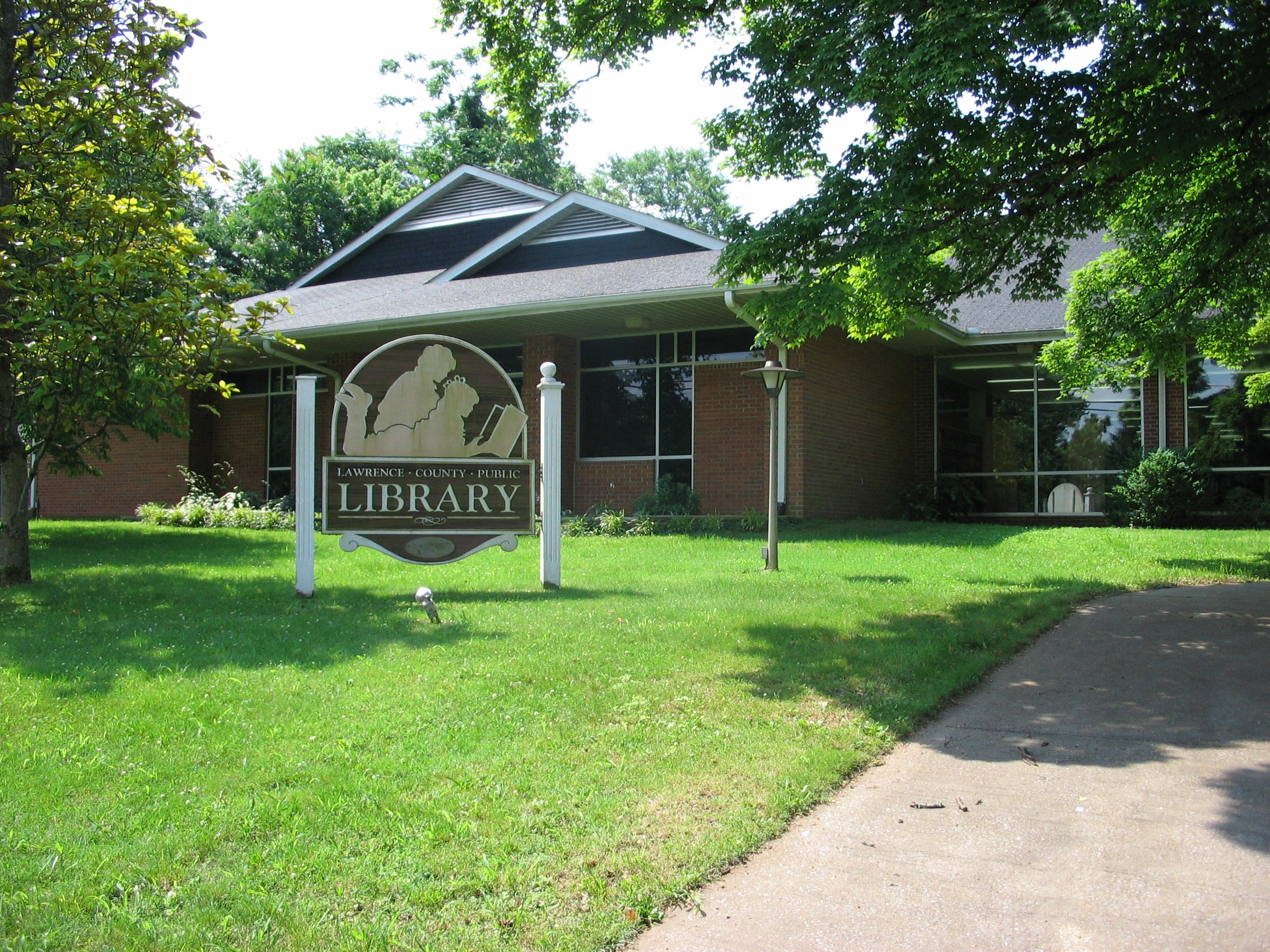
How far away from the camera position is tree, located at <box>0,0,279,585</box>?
30.3ft

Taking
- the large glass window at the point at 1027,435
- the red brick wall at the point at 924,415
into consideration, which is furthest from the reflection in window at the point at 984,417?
the red brick wall at the point at 924,415

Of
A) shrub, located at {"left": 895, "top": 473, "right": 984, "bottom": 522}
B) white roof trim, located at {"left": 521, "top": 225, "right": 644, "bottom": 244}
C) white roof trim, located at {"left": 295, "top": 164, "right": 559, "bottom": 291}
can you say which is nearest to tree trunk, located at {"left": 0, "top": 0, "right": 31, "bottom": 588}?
white roof trim, located at {"left": 521, "top": 225, "right": 644, "bottom": 244}

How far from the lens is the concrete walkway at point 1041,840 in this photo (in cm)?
349

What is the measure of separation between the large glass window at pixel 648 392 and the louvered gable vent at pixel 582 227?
7.77 ft

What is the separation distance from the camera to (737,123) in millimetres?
10461

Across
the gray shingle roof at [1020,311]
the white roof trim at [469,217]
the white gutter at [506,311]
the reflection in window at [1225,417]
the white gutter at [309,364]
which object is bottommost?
the reflection in window at [1225,417]

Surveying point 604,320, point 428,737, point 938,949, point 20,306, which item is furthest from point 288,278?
point 938,949

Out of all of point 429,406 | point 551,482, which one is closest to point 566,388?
point 551,482

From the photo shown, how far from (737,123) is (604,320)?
7044 millimetres

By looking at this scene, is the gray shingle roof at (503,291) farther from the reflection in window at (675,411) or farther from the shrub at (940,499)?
the shrub at (940,499)

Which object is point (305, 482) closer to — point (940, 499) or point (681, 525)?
point (681, 525)

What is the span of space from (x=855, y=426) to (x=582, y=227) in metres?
6.34

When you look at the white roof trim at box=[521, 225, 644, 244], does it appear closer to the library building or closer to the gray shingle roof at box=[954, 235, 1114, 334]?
the library building

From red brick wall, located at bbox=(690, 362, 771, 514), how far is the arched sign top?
752 cm
